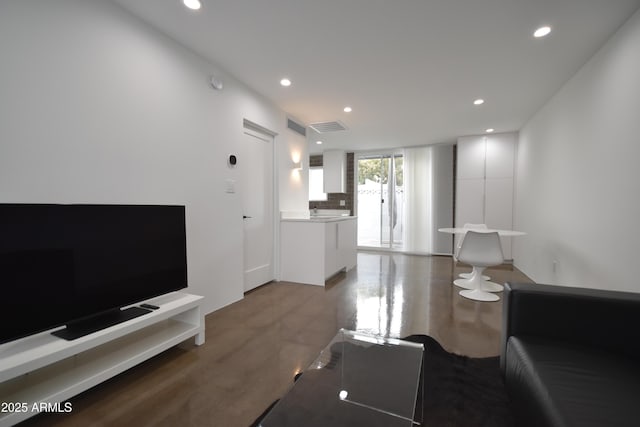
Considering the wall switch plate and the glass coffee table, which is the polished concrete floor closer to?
the glass coffee table

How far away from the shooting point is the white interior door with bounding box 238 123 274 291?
3.46 meters

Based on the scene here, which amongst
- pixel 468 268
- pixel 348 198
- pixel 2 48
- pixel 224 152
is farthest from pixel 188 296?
pixel 348 198

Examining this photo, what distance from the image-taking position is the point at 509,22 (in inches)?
83.1

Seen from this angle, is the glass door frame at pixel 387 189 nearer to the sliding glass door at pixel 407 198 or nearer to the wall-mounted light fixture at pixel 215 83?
the sliding glass door at pixel 407 198

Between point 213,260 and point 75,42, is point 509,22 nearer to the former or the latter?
point 75,42

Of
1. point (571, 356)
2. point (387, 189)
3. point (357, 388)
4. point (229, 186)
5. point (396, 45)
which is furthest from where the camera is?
point (387, 189)

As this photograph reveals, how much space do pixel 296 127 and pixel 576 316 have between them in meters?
3.93

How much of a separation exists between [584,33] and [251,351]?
3668 millimetres

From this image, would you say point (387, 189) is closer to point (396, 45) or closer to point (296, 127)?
point (296, 127)

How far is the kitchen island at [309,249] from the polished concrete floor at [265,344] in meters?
0.18

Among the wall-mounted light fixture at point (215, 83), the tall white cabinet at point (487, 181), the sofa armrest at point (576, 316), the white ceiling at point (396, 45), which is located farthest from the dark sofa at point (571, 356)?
the tall white cabinet at point (487, 181)

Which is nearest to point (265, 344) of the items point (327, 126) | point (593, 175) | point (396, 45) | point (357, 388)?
point (357, 388)

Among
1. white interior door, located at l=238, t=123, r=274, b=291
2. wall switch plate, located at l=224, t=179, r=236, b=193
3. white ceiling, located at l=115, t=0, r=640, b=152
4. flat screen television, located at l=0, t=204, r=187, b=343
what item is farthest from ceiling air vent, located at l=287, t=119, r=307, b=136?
flat screen television, located at l=0, t=204, r=187, b=343

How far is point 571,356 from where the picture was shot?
48.6 inches
